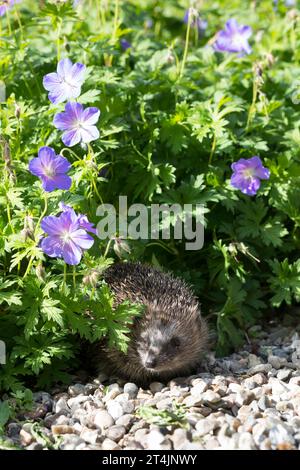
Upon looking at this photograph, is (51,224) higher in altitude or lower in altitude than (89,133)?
lower

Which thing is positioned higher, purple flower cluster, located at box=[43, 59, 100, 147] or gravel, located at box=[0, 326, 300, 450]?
purple flower cluster, located at box=[43, 59, 100, 147]

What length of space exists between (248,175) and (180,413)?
1960 mm

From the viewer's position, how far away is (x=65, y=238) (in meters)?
4.46

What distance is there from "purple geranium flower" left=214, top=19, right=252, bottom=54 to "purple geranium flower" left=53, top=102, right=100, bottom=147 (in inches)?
88.5

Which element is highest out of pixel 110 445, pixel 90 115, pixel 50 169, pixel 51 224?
pixel 90 115

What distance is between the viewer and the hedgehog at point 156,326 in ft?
16.5

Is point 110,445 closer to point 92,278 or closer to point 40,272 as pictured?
point 92,278

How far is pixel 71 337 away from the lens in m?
5.11

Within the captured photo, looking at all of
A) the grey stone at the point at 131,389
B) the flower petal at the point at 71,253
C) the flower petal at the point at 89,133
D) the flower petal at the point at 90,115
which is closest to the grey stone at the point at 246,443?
the grey stone at the point at 131,389

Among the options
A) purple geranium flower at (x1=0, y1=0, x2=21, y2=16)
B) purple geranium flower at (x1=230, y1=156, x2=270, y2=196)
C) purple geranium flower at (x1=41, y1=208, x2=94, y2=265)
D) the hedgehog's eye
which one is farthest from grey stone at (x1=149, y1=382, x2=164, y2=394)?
purple geranium flower at (x1=0, y1=0, x2=21, y2=16)

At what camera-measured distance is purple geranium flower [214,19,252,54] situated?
6761mm

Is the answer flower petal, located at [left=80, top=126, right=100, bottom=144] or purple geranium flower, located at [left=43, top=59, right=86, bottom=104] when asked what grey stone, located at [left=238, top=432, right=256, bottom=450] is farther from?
purple geranium flower, located at [left=43, top=59, right=86, bottom=104]

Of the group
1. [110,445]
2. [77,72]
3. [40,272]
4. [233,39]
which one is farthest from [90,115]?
[233,39]
